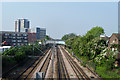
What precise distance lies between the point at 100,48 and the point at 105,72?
6482 millimetres

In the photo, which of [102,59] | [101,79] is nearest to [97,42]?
[102,59]

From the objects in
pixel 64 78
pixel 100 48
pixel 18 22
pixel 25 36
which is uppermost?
pixel 18 22

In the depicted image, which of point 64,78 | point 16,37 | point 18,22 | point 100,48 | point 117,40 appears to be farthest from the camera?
point 18,22

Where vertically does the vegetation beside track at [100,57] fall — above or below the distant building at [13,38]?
→ below

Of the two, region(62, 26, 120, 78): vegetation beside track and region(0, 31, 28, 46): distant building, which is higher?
region(0, 31, 28, 46): distant building

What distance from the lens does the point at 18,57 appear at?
23.8 metres

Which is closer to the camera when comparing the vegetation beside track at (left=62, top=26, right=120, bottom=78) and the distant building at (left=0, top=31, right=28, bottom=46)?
the vegetation beside track at (left=62, top=26, right=120, bottom=78)

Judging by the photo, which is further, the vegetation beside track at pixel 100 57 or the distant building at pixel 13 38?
the distant building at pixel 13 38

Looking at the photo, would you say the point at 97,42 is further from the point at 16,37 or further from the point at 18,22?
the point at 18,22

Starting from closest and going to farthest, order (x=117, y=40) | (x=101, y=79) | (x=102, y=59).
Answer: (x=101, y=79)
(x=102, y=59)
(x=117, y=40)

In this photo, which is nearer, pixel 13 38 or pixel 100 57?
pixel 100 57

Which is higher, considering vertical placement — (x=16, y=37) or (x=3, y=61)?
(x=16, y=37)

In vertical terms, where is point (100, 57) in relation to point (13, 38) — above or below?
below

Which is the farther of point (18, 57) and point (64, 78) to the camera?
point (18, 57)
